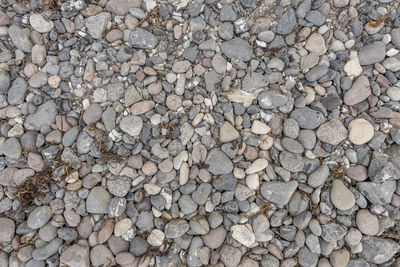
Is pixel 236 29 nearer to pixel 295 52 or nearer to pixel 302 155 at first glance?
pixel 295 52

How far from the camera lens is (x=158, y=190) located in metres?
2.38

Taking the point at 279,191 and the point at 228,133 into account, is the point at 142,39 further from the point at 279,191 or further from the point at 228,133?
the point at 279,191

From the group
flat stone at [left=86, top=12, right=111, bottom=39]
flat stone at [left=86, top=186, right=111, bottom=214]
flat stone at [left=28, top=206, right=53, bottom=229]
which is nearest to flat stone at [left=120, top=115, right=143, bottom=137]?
flat stone at [left=86, top=186, right=111, bottom=214]

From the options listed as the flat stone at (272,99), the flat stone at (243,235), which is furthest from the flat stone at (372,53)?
the flat stone at (243,235)

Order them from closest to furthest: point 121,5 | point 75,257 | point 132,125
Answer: point 75,257, point 132,125, point 121,5

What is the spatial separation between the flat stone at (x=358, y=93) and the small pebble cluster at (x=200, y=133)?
0.01 meters

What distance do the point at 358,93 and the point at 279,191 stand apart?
41.8 inches

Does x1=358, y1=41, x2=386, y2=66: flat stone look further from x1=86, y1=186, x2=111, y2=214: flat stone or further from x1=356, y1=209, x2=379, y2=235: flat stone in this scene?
x1=86, y1=186, x2=111, y2=214: flat stone

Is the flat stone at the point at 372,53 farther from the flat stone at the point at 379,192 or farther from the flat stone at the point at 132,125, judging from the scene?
the flat stone at the point at 132,125

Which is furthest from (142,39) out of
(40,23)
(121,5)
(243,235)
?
(243,235)

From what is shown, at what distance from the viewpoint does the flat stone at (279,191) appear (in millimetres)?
2346

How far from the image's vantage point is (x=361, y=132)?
238 cm

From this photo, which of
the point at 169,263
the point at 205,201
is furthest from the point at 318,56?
the point at 169,263

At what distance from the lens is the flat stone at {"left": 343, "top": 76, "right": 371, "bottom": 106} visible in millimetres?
2438
